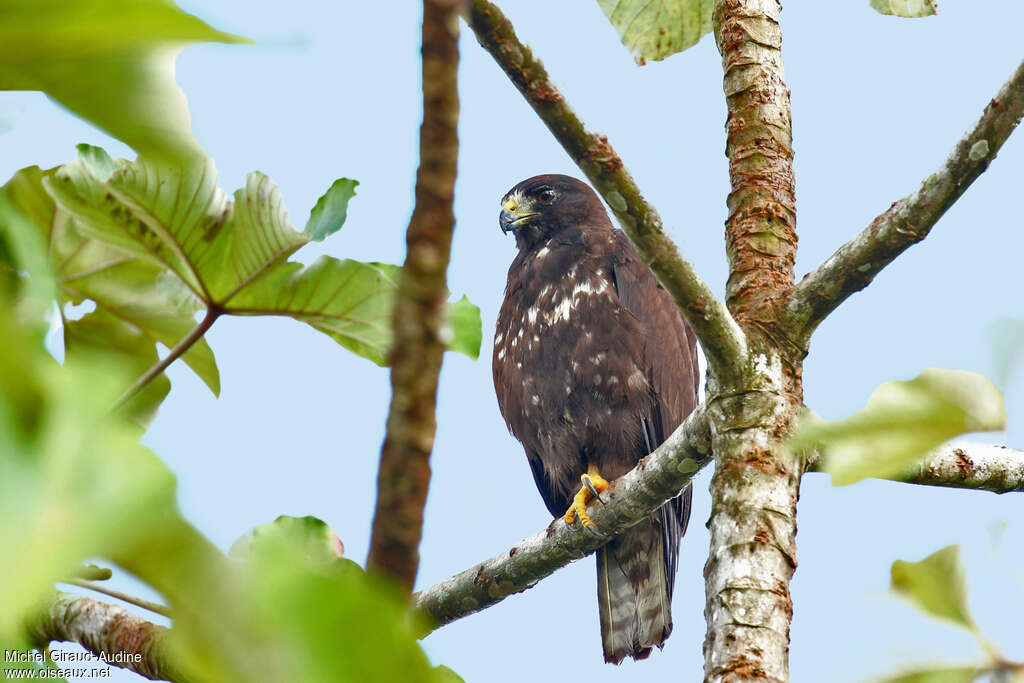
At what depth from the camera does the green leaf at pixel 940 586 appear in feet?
2.51

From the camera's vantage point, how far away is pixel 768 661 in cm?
196

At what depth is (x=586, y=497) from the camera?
14.3 feet

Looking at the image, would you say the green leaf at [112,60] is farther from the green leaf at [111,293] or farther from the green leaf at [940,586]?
the green leaf at [111,293]

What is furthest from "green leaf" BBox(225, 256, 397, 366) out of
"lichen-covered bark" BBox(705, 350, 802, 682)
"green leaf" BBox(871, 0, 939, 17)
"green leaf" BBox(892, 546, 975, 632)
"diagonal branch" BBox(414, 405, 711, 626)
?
"green leaf" BBox(871, 0, 939, 17)

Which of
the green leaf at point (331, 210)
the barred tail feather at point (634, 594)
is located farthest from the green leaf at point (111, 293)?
the barred tail feather at point (634, 594)

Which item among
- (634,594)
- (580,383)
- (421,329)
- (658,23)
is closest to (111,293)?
(421,329)

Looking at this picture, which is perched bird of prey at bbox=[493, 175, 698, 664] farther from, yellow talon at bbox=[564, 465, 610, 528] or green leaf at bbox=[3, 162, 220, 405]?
green leaf at bbox=[3, 162, 220, 405]

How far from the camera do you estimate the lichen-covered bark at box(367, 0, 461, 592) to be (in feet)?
1.55

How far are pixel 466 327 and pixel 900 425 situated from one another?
52.3 inches

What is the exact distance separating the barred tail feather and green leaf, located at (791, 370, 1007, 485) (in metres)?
4.49

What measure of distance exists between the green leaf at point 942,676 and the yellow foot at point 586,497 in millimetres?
2866

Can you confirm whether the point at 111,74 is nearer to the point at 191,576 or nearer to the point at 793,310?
the point at 191,576

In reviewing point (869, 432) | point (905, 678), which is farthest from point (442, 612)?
point (869, 432)

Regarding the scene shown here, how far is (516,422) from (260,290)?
361 centimetres
